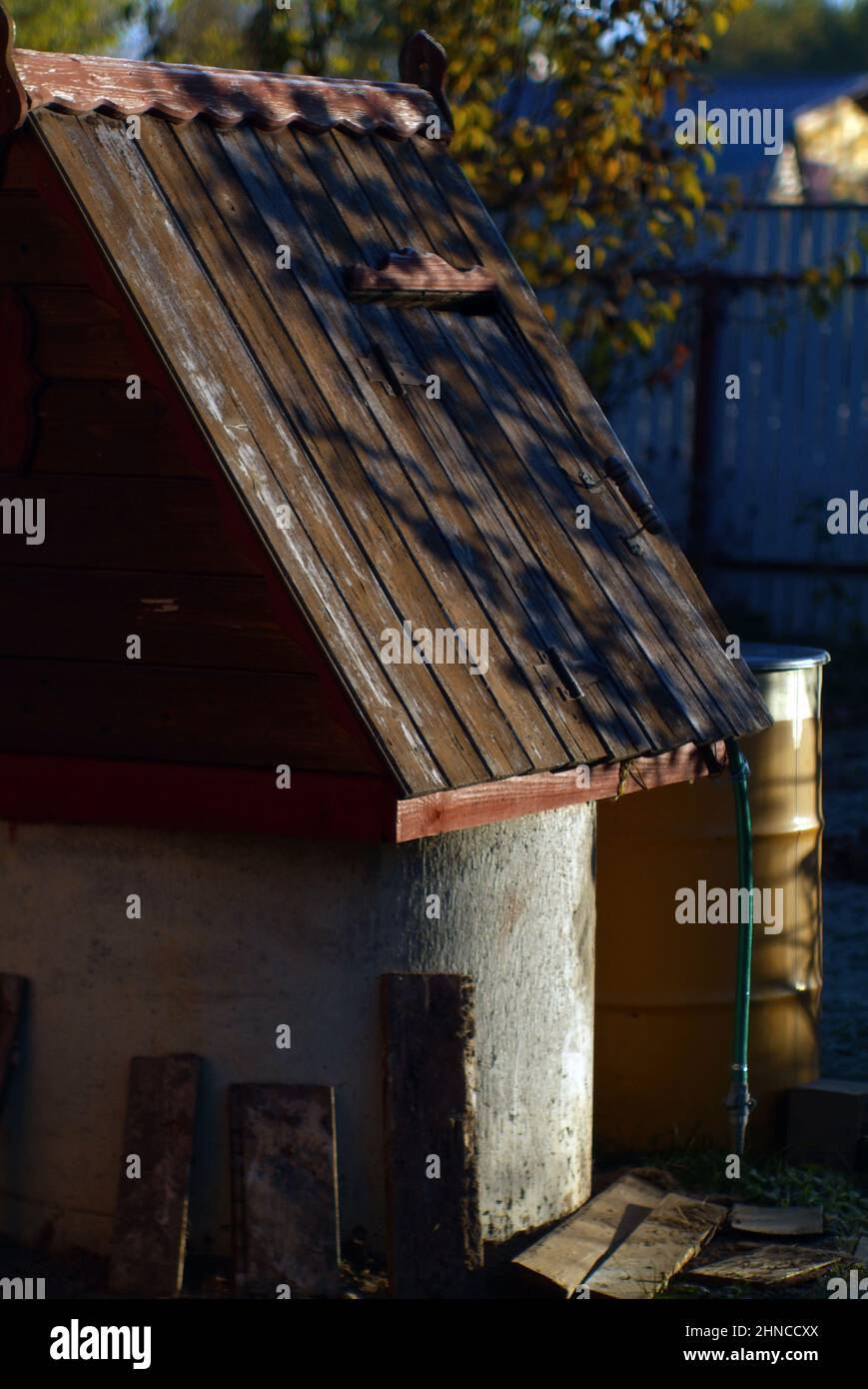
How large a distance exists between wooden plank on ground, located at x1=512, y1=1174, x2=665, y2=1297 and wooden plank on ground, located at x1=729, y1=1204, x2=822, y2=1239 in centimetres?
23

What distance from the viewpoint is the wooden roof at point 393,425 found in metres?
4.45

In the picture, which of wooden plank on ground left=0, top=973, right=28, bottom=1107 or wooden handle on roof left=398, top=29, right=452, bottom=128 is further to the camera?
wooden handle on roof left=398, top=29, right=452, bottom=128

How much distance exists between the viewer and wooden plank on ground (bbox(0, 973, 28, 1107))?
15.7 ft

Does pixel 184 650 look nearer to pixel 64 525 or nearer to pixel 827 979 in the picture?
pixel 64 525

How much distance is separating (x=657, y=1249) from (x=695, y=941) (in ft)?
3.72

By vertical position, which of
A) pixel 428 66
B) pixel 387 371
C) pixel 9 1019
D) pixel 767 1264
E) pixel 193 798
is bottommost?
pixel 767 1264

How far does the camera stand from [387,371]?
16.7 feet

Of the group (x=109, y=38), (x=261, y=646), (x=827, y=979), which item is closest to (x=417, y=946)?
(x=261, y=646)

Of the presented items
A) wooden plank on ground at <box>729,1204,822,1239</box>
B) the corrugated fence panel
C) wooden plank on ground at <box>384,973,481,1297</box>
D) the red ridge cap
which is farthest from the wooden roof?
the corrugated fence panel

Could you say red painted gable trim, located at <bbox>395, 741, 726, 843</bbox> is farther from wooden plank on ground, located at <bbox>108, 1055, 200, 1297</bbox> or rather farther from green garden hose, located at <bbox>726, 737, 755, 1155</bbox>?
wooden plank on ground, located at <bbox>108, 1055, 200, 1297</bbox>

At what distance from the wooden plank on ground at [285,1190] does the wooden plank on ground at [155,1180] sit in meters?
0.12

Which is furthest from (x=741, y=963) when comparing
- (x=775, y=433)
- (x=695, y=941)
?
(x=775, y=433)

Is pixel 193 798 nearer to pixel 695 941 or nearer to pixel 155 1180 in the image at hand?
pixel 155 1180

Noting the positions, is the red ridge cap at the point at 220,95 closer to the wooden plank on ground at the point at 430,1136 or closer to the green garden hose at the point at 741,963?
the green garden hose at the point at 741,963
